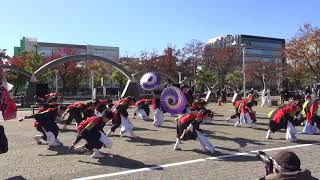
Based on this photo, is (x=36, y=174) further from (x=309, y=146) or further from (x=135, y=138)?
(x=309, y=146)

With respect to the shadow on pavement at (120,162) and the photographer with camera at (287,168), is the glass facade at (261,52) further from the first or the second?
the photographer with camera at (287,168)

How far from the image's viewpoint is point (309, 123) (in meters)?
16.3

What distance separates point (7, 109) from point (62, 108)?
16.5 ft

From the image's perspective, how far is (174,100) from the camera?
16359 millimetres

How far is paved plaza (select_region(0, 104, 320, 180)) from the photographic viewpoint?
9453 mm

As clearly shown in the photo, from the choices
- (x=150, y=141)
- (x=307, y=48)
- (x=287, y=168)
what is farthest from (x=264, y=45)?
(x=287, y=168)

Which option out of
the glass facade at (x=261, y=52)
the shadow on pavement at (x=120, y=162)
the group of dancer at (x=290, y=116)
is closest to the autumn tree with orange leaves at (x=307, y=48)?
the group of dancer at (x=290, y=116)

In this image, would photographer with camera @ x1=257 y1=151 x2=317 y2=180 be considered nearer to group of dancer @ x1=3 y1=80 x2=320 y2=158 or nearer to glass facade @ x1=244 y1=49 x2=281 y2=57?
group of dancer @ x1=3 y1=80 x2=320 y2=158

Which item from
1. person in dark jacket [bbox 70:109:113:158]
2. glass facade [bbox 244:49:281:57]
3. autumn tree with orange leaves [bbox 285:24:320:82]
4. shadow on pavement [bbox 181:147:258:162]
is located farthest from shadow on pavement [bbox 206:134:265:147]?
glass facade [bbox 244:49:281:57]

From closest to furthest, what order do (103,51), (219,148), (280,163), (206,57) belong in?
(280,163) → (219,148) → (206,57) → (103,51)

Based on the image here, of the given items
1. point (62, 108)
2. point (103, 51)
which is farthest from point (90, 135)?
point (103, 51)

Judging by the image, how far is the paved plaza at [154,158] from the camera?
9453 mm

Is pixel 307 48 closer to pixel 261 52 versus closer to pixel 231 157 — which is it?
pixel 231 157

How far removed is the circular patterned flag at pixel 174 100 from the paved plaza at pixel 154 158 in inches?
38.2
